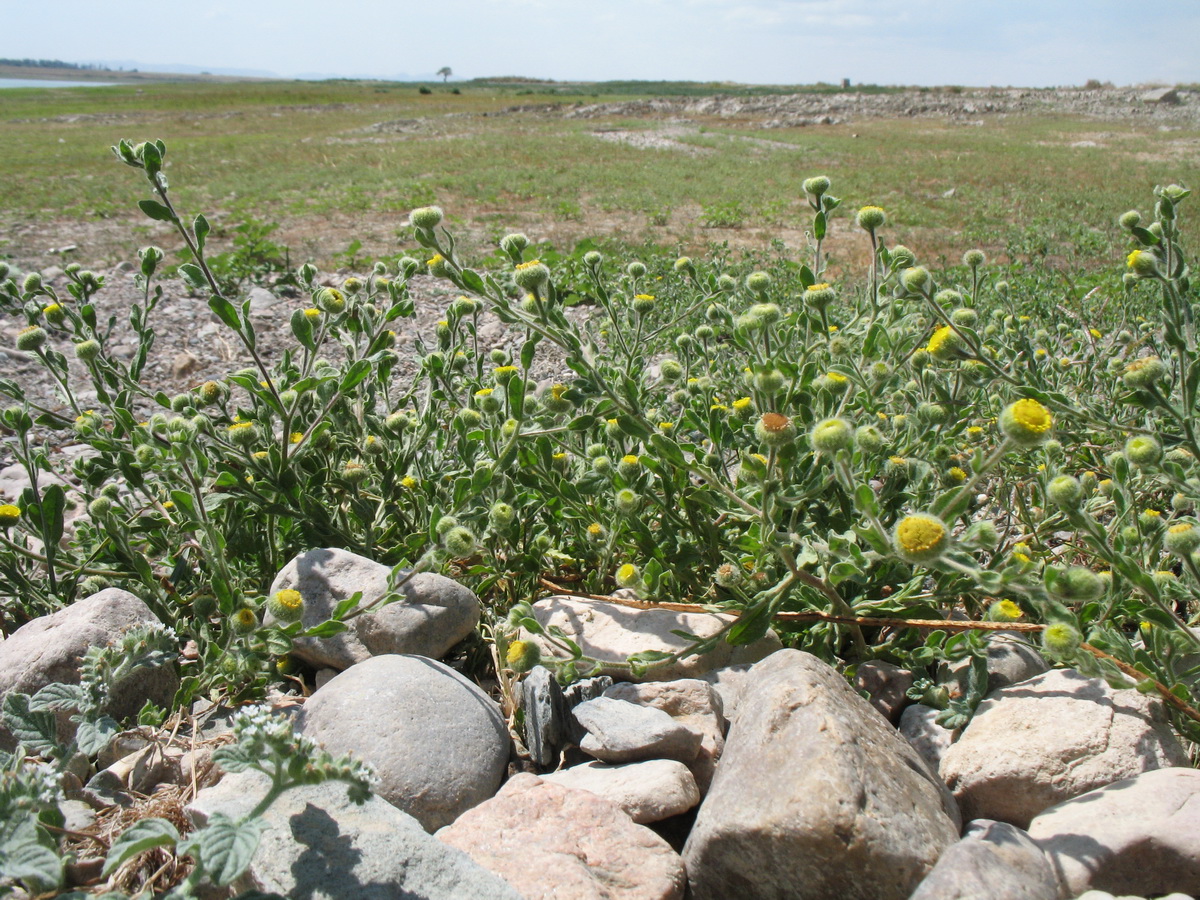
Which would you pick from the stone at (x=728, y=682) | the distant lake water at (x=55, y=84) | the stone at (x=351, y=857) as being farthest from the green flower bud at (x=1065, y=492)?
the distant lake water at (x=55, y=84)

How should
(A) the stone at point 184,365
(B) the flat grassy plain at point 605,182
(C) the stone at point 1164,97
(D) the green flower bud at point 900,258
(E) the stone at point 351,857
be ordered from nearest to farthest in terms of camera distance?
(E) the stone at point 351,857 → (D) the green flower bud at point 900,258 → (A) the stone at point 184,365 → (B) the flat grassy plain at point 605,182 → (C) the stone at point 1164,97

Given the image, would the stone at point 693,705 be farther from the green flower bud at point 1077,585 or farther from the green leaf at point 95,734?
the green leaf at point 95,734

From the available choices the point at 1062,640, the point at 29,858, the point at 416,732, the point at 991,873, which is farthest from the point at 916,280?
the point at 29,858

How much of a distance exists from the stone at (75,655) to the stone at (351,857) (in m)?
0.69

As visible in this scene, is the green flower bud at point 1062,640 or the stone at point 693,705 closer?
the green flower bud at point 1062,640

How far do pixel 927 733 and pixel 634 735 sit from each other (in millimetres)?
821

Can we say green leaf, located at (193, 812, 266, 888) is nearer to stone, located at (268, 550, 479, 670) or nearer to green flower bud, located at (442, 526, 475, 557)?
green flower bud, located at (442, 526, 475, 557)

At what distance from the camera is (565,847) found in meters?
1.72

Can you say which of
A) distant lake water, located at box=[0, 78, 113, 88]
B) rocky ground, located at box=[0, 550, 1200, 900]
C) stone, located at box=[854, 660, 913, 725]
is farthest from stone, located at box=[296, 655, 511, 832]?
distant lake water, located at box=[0, 78, 113, 88]

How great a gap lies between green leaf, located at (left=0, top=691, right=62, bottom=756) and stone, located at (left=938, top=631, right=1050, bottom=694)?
2.31 meters

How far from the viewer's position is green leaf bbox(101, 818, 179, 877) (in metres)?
1.30

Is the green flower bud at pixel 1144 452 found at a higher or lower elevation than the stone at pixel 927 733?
higher

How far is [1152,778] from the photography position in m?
1.73

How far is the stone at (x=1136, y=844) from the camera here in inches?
62.2
